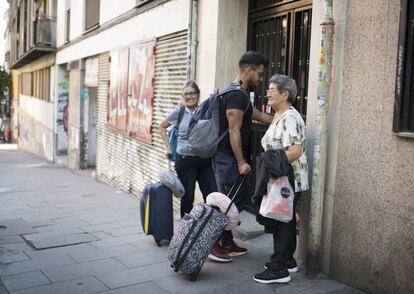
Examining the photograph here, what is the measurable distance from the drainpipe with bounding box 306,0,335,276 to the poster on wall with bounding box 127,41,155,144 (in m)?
5.08

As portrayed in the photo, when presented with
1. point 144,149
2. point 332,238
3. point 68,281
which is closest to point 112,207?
point 144,149

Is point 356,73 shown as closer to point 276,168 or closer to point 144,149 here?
point 276,168

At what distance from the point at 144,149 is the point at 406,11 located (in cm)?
647

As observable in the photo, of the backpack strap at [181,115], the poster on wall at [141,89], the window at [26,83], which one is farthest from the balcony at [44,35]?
the backpack strap at [181,115]

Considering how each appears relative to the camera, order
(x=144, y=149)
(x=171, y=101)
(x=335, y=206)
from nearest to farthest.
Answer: (x=335, y=206), (x=171, y=101), (x=144, y=149)

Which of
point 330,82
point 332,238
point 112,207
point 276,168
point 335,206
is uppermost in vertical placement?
point 330,82

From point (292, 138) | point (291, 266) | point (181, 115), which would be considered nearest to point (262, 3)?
point (181, 115)

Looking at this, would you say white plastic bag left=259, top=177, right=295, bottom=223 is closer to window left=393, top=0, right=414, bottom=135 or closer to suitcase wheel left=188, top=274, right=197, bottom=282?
suitcase wheel left=188, top=274, right=197, bottom=282

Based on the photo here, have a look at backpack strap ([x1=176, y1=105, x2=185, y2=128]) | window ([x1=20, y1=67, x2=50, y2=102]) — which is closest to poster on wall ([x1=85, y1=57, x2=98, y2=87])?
window ([x1=20, y1=67, x2=50, y2=102])

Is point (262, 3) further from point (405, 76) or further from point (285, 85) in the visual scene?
point (405, 76)

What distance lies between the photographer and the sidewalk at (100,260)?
4.38m

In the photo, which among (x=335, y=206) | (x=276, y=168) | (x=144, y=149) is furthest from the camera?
(x=144, y=149)

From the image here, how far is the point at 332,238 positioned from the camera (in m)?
4.42

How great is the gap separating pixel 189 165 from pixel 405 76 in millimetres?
2369
